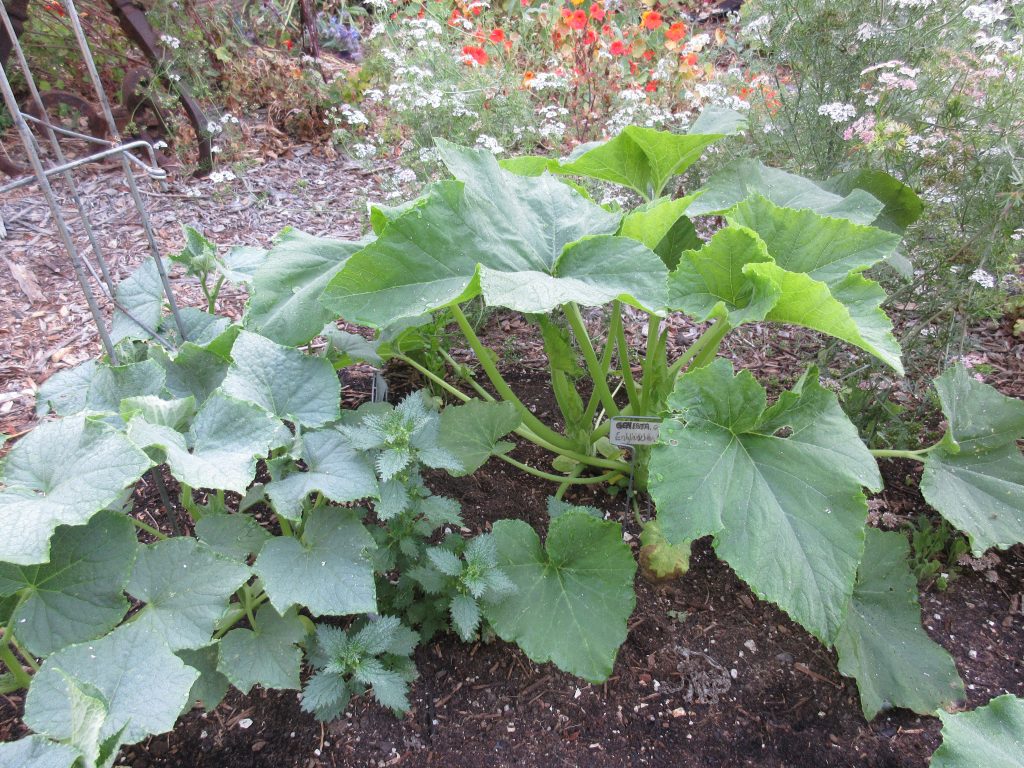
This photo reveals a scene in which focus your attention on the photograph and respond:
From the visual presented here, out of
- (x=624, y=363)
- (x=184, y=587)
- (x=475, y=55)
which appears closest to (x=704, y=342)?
(x=624, y=363)

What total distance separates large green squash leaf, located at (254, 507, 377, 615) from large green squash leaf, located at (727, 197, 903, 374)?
37.1 inches

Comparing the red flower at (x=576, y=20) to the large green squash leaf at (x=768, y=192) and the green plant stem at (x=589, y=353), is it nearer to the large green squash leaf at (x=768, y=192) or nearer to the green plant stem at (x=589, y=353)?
the large green squash leaf at (x=768, y=192)

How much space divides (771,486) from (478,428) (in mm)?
750

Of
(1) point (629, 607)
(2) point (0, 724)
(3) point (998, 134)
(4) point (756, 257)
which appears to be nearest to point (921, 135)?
→ (3) point (998, 134)

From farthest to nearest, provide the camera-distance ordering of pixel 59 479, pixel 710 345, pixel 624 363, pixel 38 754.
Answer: pixel 624 363, pixel 710 345, pixel 59 479, pixel 38 754

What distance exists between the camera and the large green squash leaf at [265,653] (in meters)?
1.27

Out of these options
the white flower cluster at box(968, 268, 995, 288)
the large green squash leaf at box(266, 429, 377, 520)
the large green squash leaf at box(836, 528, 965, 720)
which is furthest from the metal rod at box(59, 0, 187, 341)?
the white flower cluster at box(968, 268, 995, 288)

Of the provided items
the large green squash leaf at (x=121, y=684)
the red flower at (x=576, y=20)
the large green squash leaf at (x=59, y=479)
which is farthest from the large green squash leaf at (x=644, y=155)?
the red flower at (x=576, y=20)

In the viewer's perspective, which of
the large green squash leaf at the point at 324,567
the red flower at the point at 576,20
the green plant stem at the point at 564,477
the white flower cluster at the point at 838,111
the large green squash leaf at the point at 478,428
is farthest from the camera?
the red flower at the point at 576,20

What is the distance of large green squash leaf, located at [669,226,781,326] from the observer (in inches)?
53.3

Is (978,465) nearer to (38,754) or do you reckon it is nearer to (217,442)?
(217,442)

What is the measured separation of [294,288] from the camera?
1640 millimetres

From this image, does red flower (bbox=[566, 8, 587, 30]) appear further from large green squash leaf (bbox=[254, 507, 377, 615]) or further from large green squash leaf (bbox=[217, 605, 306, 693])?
large green squash leaf (bbox=[217, 605, 306, 693])

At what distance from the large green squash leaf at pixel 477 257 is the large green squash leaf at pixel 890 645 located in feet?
2.91
